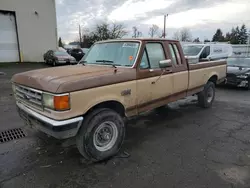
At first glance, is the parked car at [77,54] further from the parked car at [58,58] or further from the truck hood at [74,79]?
the truck hood at [74,79]

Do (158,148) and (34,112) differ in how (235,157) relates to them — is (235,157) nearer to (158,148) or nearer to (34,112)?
(158,148)

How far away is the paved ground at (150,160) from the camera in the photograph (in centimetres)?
281

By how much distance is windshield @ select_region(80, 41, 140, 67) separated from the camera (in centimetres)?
386

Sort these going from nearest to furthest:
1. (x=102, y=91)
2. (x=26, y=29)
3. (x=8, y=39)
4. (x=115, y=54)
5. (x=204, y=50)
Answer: (x=102, y=91)
(x=115, y=54)
(x=204, y=50)
(x=8, y=39)
(x=26, y=29)

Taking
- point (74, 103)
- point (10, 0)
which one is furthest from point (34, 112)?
point (10, 0)

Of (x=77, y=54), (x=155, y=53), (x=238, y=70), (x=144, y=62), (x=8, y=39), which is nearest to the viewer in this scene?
(x=144, y=62)

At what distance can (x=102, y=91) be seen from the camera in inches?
123

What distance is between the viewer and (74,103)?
9.21 feet

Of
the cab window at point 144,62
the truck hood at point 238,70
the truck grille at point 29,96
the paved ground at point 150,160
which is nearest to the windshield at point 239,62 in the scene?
the truck hood at point 238,70

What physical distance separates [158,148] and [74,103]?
1.89 metres

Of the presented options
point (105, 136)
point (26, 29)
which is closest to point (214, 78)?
point (105, 136)

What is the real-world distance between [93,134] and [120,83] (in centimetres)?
95

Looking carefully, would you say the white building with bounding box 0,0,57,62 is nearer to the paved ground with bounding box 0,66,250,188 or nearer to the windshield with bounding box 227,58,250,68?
the paved ground with bounding box 0,66,250,188

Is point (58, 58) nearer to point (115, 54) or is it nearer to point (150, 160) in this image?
point (115, 54)
